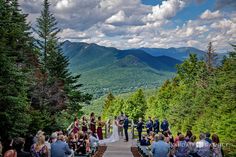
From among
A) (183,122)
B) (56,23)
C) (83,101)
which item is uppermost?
(56,23)

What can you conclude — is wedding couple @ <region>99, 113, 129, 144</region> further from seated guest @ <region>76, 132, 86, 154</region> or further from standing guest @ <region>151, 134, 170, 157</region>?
standing guest @ <region>151, 134, 170, 157</region>

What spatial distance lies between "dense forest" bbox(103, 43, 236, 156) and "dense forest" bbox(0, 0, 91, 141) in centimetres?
1158

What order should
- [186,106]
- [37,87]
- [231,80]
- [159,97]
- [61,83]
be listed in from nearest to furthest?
[231,80] → [37,87] → [61,83] → [186,106] → [159,97]

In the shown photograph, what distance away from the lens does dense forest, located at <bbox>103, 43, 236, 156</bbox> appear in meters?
27.9

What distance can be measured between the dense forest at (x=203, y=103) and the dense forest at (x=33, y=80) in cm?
1158

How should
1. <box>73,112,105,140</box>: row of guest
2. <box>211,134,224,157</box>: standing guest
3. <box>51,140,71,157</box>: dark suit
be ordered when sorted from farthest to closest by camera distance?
<box>73,112,105,140</box>: row of guest
<box>211,134,224,157</box>: standing guest
<box>51,140,71,157</box>: dark suit

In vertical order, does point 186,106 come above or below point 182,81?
below

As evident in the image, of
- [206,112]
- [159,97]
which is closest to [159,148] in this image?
[206,112]

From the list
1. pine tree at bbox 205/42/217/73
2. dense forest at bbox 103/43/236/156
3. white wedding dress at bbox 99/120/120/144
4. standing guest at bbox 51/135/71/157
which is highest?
pine tree at bbox 205/42/217/73

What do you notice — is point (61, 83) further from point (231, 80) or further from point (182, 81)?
point (182, 81)

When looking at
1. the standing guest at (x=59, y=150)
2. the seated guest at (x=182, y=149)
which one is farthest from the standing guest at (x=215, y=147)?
the standing guest at (x=59, y=150)

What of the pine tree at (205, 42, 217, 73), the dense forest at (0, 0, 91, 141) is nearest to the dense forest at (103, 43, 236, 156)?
the pine tree at (205, 42, 217, 73)

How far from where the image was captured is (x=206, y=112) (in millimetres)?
38438

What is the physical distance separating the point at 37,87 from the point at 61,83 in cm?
480
